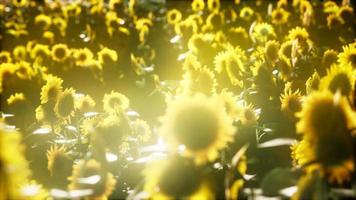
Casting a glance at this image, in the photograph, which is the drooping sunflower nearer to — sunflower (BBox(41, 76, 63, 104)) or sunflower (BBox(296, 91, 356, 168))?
sunflower (BBox(296, 91, 356, 168))

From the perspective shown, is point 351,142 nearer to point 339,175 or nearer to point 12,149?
point 339,175

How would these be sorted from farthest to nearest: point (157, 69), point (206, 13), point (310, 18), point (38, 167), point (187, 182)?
1. point (206, 13)
2. point (157, 69)
3. point (310, 18)
4. point (38, 167)
5. point (187, 182)

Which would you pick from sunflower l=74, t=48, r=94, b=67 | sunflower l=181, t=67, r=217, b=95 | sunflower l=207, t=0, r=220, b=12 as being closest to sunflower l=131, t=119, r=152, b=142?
sunflower l=181, t=67, r=217, b=95

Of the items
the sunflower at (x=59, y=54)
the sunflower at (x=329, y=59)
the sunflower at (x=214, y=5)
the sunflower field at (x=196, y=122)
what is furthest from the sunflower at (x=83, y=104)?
the sunflower at (x=214, y=5)

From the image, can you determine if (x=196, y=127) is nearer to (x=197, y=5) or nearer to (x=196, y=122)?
(x=196, y=122)

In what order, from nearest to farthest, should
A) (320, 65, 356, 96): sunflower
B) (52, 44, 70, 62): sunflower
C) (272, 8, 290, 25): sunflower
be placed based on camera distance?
(320, 65, 356, 96): sunflower, (52, 44, 70, 62): sunflower, (272, 8, 290, 25): sunflower

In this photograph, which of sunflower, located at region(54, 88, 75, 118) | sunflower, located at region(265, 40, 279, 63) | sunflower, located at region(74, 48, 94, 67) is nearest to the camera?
sunflower, located at region(54, 88, 75, 118)

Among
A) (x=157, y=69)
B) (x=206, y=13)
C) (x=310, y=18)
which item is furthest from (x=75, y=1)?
(x=310, y=18)

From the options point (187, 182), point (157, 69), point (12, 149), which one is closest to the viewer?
point (12, 149)
